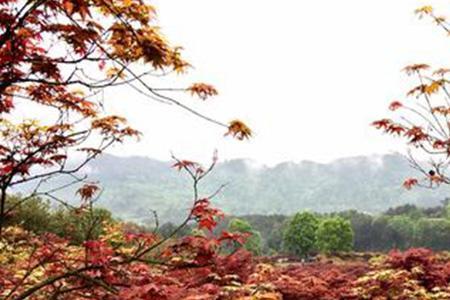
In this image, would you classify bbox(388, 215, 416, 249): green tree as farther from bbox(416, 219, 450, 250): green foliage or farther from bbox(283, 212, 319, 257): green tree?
bbox(283, 212, 319, 257): green tree

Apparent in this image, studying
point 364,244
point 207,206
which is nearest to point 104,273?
point 207,206

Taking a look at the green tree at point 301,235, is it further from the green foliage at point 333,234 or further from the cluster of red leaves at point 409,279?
the cluster of red leaves at point 409,279

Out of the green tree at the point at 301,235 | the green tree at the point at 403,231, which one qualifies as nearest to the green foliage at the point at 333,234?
the green tree at the point at 301,235

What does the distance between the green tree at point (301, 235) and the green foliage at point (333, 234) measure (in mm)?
764

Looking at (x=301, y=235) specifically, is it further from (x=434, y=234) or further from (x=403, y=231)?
(x=403, y=231)

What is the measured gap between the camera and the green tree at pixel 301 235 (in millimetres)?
44844

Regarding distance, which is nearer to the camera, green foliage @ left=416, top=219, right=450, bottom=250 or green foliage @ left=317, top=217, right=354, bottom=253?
green foliage @ left=317, top=217, right=354, bottom=253

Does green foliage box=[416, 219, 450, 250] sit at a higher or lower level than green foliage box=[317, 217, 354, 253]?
higher

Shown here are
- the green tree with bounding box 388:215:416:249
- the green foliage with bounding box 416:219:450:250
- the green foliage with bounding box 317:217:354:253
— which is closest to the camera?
the green foliage with bounding box 317:217:354:253

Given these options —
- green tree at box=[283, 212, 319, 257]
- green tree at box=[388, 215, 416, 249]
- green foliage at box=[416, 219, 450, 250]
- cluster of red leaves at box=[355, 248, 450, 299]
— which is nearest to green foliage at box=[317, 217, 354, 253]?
green tree at box=[283, 212, 319, 257]

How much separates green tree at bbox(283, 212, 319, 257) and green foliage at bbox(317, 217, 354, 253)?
0.76 m

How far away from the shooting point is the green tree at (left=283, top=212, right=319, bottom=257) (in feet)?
147

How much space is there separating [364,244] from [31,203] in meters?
62.0

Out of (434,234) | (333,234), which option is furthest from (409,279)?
(434,234)
